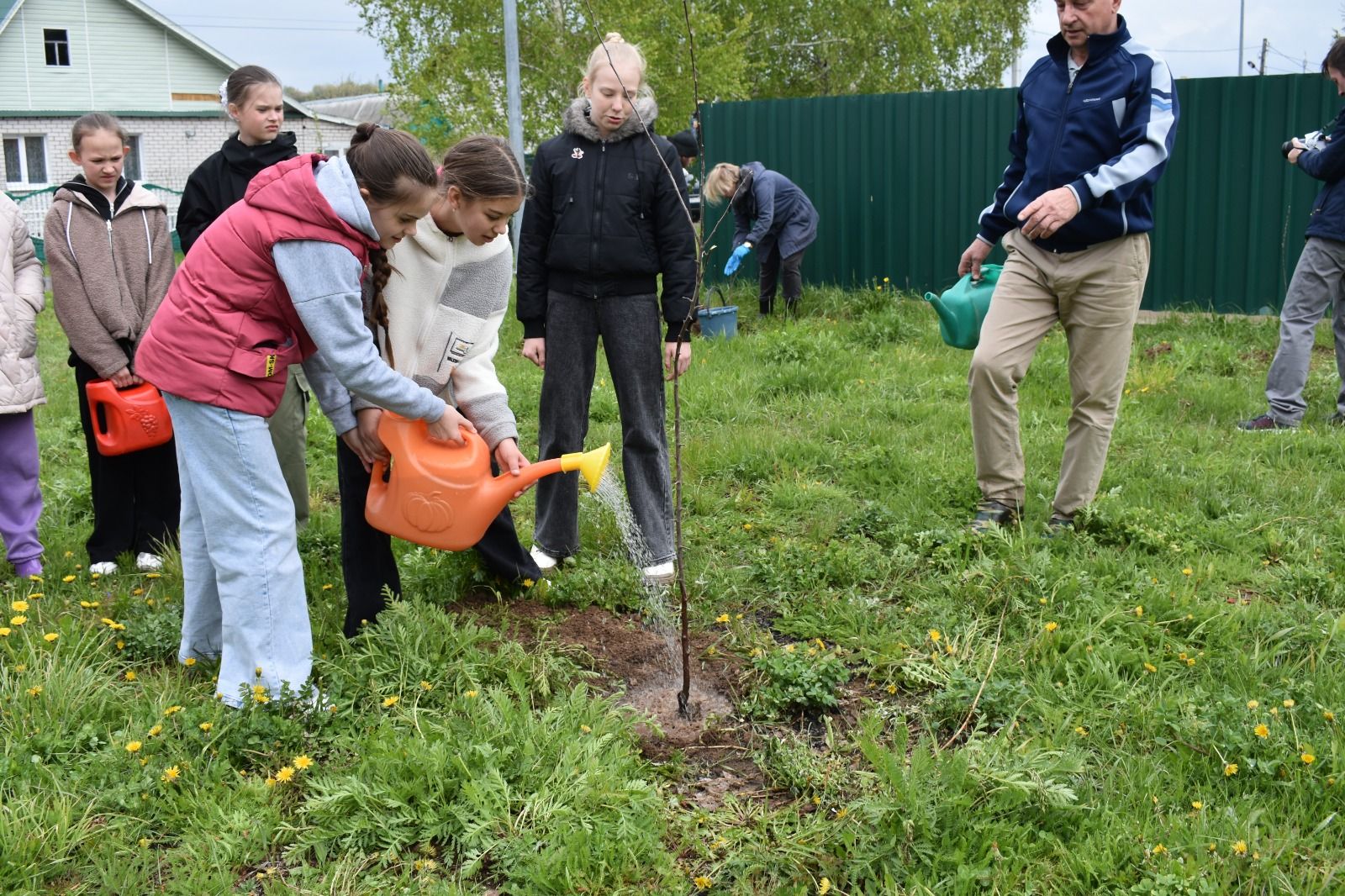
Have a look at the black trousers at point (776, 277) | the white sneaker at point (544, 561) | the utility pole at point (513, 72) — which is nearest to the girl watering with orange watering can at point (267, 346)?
the white sneaker at point (544, 561)

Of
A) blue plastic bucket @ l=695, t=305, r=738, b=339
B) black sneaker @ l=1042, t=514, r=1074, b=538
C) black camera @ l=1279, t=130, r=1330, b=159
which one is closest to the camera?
black sneaker @ l=1042, t=514, r=1074, b=538

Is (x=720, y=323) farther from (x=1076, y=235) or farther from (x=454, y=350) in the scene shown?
(x=454, y=350)

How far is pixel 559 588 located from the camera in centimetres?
379

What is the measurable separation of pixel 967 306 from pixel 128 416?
3112 mm

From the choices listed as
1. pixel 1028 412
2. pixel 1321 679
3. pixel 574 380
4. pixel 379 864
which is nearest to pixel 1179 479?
pixel 1028 412

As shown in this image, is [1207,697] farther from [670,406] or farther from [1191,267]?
[1191,267]

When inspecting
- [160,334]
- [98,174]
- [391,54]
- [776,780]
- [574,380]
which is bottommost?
[776,780]

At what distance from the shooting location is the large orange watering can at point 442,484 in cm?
303

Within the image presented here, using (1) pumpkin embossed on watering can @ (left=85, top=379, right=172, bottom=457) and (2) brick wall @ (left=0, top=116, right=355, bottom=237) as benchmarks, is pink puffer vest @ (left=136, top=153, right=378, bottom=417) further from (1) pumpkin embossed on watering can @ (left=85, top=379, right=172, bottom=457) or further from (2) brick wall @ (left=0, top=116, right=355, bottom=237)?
(2) brick wall @ (left=0, top=116, right=355, bottom=237)

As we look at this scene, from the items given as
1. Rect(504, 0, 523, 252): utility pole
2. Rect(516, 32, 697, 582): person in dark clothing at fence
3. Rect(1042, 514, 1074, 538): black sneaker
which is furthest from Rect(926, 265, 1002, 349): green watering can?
Rect(504, 0, 523, 252): utility pole

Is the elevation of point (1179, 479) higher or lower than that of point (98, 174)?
lower

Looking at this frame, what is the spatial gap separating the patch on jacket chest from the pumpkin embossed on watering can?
4.26 ft

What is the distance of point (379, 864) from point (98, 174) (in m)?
2.84

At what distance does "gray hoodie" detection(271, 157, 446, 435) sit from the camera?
108 inches
